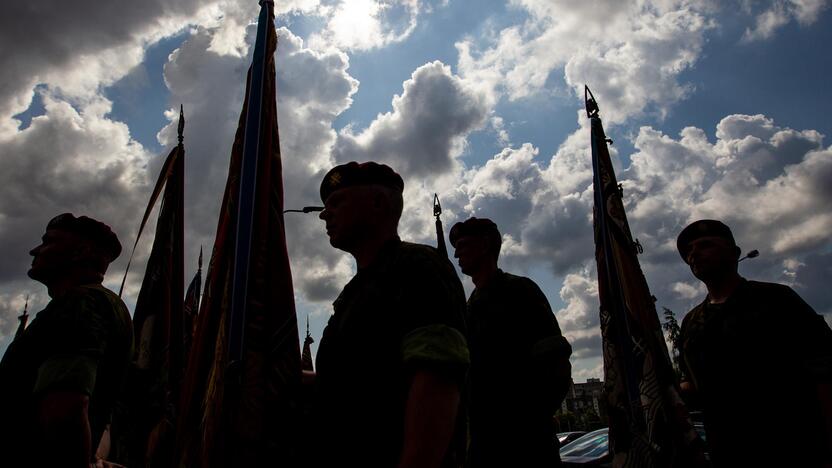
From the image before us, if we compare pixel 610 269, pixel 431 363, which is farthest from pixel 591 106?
pixel 431 363

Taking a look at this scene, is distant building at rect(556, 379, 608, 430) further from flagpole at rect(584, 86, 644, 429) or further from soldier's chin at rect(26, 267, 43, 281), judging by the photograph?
soldier's chin at rect(26, 267, 43, 281)

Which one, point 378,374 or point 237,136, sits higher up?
point 237,136

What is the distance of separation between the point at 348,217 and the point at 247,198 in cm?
50

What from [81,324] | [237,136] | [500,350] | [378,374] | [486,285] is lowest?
[378,374]

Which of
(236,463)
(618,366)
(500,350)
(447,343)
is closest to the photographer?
(447,343)

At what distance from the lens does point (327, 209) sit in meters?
2.22

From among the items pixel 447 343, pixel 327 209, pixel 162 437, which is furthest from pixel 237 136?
pixel 447 343

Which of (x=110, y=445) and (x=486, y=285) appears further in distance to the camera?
(x=486, y=285)

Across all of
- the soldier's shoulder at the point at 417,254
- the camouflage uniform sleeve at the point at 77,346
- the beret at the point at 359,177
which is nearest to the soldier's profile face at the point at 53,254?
the camouflage uniform sleeve at the point at 77,346

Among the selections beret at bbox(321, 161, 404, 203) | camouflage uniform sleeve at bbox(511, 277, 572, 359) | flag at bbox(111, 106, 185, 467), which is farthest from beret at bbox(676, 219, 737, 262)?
flag at bbox(111, 106, 185, 467)

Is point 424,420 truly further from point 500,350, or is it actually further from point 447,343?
point 500,350

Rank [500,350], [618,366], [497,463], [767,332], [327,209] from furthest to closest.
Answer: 1. [618,366]
2. [500,350]
3. [497,463]
4. [767,332]
5. [327,209]

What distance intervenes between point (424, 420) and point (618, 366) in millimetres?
2706

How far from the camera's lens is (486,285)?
368 cm
